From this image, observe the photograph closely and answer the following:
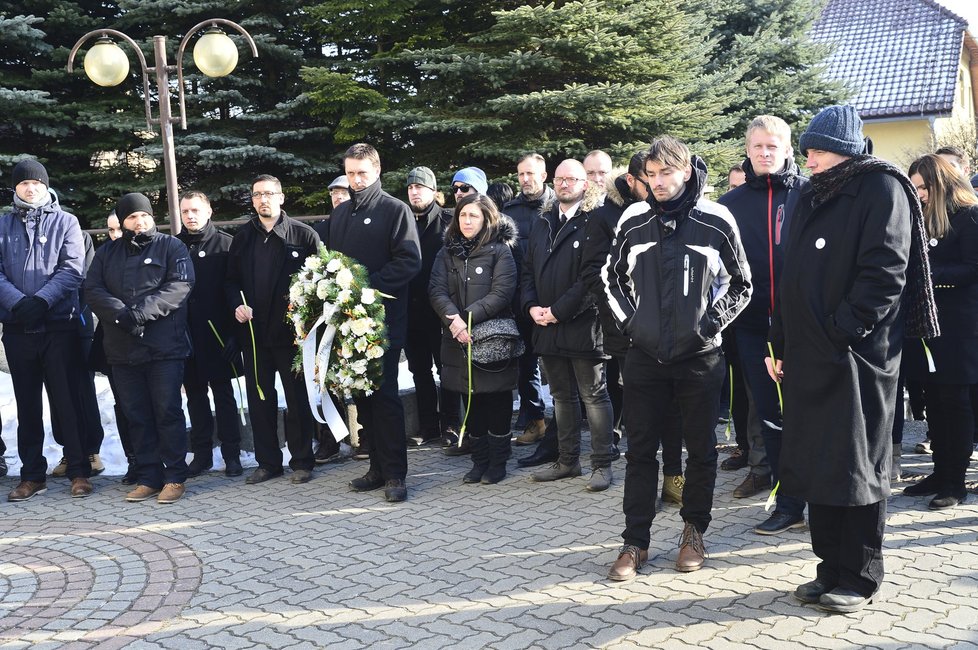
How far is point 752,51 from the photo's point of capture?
1892 centimetres

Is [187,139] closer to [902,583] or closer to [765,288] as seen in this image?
[765,288]

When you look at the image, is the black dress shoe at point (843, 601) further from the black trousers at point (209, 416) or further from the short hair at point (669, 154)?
the black trousers at point (209, 416)

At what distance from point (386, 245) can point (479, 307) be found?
0.83m

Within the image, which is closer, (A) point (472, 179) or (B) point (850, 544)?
(B) point (850, 544)

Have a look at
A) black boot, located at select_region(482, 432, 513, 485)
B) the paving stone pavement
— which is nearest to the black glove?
the paving stone pavement

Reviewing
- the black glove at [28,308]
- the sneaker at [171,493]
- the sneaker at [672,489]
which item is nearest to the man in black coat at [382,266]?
the sneaker at [171,493]

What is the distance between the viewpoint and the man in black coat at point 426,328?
8344mm

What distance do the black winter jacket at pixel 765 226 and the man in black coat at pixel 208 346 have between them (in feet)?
13.4

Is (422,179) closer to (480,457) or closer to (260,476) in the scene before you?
(480,457)

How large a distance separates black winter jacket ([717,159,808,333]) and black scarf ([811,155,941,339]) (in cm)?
122

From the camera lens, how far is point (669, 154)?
197 inches

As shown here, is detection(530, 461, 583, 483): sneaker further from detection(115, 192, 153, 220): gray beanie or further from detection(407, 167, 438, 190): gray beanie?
detection(115, 192, 153, 220): gray beanie

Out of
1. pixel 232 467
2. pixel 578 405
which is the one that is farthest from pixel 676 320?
pixel 232 467

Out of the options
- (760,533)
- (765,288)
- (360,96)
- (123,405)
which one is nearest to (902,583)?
(760,533)
